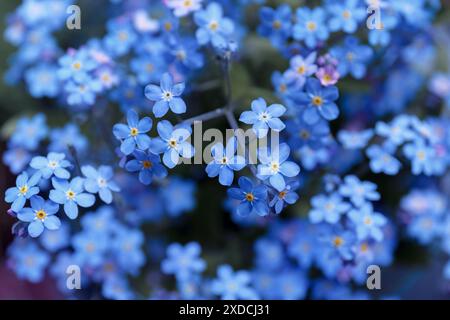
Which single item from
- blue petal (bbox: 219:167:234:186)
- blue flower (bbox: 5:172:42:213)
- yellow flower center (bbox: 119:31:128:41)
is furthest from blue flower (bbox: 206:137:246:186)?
yellow flower center (bbox: 119:31:128:41)

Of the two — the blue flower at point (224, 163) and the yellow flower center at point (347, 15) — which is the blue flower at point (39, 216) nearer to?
the blue flower at point (224, 163)

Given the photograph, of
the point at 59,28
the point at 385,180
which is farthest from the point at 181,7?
the point at 385,180

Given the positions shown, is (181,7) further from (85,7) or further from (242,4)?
(85,7)

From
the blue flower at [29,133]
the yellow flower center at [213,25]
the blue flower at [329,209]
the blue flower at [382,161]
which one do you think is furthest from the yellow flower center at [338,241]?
the blue flower at [29,133]

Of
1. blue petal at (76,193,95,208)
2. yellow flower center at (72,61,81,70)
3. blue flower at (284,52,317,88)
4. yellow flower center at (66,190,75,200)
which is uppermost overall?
yellow flower center at (72,61,81,70)

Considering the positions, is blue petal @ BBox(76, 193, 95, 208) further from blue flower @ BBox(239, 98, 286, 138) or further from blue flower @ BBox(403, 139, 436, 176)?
blue flower @ BBox(403, 139, 436, 176)

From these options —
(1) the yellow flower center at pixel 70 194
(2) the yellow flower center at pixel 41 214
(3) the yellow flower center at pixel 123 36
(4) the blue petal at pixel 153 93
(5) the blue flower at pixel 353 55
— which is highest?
(3) the yellow flower center at pixel 123 36
